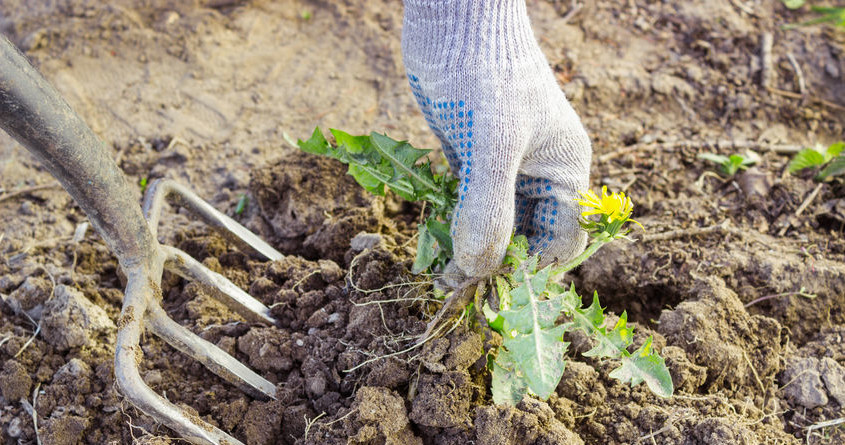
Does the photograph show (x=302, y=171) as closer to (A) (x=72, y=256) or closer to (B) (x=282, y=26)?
(A) (x=72, y=256)

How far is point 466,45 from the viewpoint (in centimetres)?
210

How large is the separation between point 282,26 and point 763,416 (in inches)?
134

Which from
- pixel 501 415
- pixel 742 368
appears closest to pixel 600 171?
pixel 742 368

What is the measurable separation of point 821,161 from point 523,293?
210 centimetres

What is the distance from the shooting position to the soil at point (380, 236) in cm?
212

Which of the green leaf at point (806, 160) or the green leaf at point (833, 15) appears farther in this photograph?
the green leaf at point (833, 15)

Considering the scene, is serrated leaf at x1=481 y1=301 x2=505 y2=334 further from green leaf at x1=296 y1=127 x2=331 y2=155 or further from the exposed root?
green leaf at x1=296 y1=127 x2=331 y2=155

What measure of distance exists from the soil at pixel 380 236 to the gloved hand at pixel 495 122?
0.37 m

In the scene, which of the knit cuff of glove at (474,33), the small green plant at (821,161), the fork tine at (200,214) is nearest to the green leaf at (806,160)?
the small green plant at (821,161)

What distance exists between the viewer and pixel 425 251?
2.27 metres

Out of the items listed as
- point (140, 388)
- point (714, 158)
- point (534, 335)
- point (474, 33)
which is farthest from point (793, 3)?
point (140, 388)

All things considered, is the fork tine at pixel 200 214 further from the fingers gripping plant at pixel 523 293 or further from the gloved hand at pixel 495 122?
the gloved hand at pixel 495 122

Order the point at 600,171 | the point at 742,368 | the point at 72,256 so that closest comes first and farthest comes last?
the point at 742,368
the point at 72,256
the point at 600,171

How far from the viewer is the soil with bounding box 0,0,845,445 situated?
212cm
